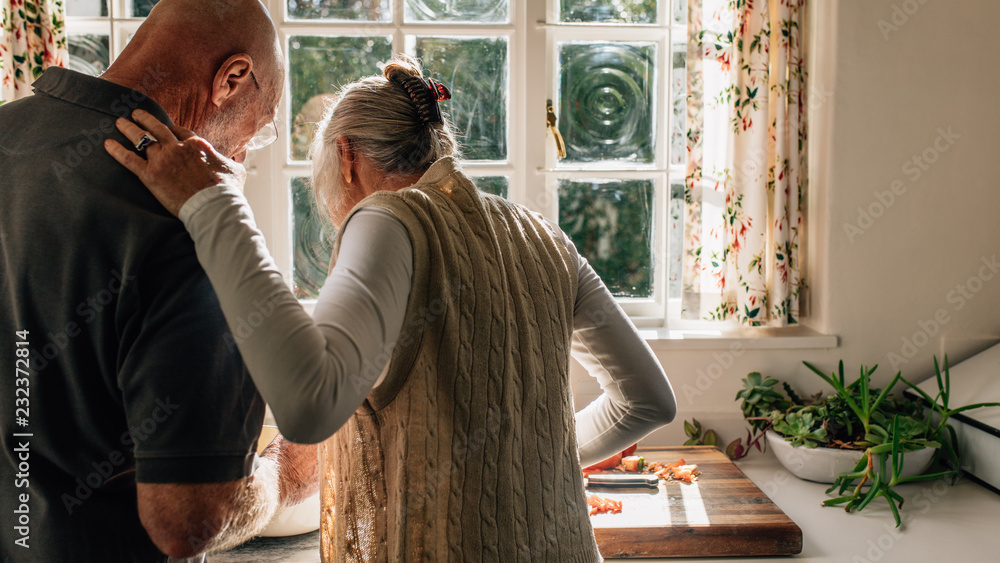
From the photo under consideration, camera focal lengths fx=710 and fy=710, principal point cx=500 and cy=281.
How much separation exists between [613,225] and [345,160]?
4.38ft

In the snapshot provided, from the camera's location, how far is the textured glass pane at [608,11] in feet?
6.91

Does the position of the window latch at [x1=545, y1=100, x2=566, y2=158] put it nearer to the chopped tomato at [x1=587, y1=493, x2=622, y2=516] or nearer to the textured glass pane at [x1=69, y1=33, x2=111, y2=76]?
the chopped tomato at [x1=587, y1=493, x2=622, y2=516]

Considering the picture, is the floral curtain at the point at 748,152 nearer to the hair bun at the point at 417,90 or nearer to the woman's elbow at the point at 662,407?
the woman's elbow at the point at 662,407

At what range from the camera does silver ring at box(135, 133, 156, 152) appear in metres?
0.72

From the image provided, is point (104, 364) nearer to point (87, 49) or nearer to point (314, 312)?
point (314, 312)

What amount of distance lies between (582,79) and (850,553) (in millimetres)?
1434

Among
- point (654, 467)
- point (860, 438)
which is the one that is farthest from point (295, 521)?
point (860, 438)

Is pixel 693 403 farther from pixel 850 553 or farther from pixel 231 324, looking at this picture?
pixel 231 324

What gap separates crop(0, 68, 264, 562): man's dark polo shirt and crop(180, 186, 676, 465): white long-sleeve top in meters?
0.08

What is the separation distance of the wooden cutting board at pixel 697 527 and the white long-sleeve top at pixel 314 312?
916 millimetres

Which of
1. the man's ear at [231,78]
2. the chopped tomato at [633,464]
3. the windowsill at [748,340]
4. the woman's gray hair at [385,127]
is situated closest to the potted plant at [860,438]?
the windowsill at [748,340]

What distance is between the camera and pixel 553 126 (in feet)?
6.88

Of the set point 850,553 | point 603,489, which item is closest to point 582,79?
point 603,489

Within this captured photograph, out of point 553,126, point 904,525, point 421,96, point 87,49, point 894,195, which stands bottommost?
point 904,525
